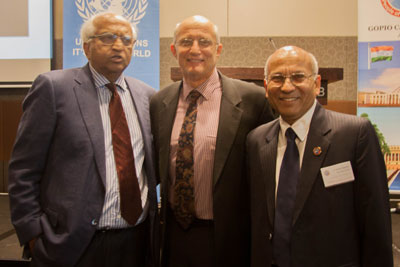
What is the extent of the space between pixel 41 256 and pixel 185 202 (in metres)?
0.73

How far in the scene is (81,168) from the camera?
1.57m

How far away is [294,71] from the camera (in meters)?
1.44

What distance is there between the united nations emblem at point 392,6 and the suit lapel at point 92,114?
3296 mm

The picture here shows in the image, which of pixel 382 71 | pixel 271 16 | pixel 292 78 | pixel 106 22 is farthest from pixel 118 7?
pixel 382 71

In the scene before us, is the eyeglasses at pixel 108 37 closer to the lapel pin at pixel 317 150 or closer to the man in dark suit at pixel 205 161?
the man in dark suit at pixel 205 161

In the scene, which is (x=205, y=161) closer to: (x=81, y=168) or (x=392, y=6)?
(x=81, y=168)

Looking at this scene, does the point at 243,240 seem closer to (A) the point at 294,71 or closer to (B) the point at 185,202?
(B) the point at 185,202

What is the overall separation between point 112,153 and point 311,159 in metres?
0.94

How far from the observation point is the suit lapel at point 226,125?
1.72 metres

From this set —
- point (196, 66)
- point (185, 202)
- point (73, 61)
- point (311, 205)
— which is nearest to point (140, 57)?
point (73, 61)

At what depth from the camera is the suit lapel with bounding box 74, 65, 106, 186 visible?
1588 mm

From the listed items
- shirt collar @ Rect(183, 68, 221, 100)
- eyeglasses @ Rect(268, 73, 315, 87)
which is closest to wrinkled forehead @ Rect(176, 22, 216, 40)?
shirt collar @ Rect(183, 68, 221, 100)

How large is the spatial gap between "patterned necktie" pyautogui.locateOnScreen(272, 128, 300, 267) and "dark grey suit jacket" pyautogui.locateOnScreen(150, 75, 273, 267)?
0.40 metres

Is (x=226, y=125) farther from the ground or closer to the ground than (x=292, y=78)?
closer to the ground
